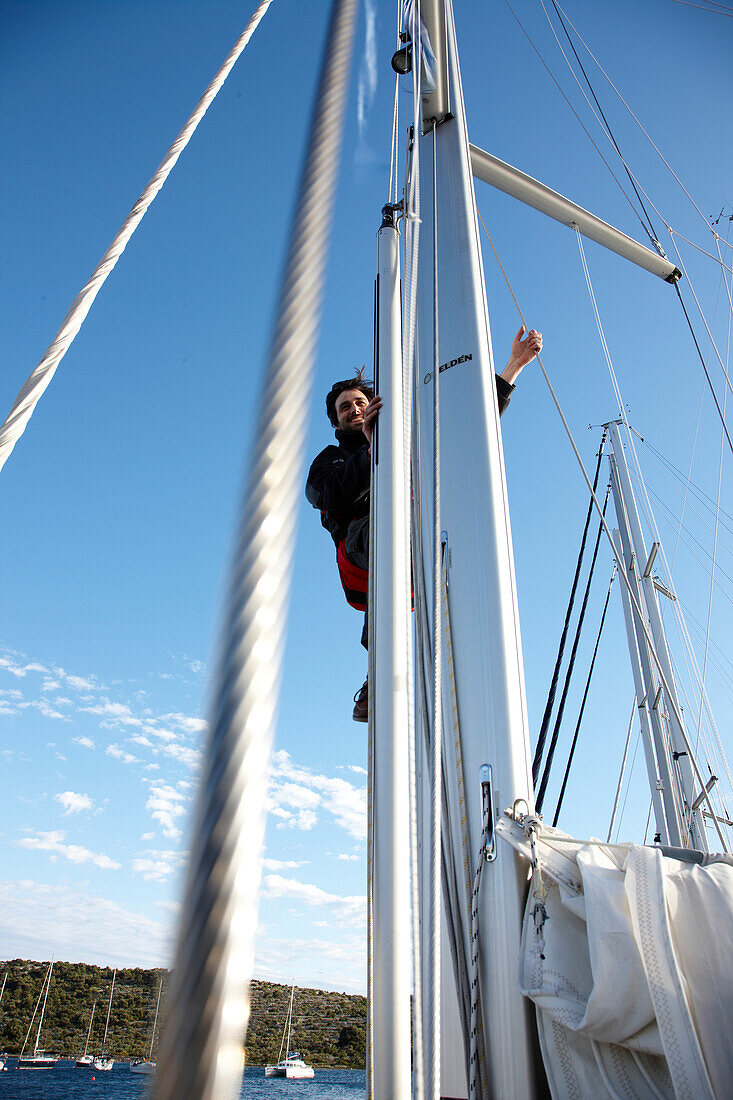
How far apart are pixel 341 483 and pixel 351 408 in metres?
0.57

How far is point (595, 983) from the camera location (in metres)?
1.23

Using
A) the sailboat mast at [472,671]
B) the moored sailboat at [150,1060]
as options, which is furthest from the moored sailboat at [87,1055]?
the moored sailboat at [150,1060]

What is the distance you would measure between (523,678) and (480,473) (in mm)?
666

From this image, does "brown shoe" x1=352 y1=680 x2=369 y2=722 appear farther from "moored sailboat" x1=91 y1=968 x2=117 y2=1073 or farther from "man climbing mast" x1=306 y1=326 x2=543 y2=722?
"moored sailboat" x1=91 y1=968 x2=117 y2=1073

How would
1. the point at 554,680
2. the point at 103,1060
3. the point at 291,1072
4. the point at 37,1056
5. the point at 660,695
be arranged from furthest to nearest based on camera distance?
1. the point at 37,1056
2. the point at 103,1060
3. the point at 291,1072
4. the point at 660,695
5. the point at 554,680

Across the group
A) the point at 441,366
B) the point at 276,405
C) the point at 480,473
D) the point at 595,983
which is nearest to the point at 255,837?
the point at 276,405

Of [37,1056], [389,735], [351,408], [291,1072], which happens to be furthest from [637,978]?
[37,1056]

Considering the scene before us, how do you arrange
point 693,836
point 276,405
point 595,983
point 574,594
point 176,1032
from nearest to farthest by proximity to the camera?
point 176,1032, point 276,405, point 595,983, point 693,836, point 574,594

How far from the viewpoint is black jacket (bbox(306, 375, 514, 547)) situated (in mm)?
2689

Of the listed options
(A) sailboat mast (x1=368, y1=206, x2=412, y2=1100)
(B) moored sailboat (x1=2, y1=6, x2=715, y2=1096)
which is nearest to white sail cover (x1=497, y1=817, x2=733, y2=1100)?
(B) moored sailboat (x1=2, y1=6, x2=715, y2=1096)

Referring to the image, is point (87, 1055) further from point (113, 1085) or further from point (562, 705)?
point (562, 705)

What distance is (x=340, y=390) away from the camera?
3189 millimetres

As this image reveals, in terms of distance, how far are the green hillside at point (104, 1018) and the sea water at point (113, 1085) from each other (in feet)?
6.69

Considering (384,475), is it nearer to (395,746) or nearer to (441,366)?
(395,746)
